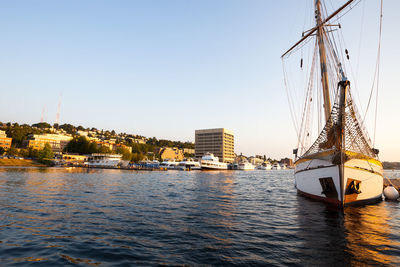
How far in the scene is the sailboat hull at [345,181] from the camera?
15.1 meters

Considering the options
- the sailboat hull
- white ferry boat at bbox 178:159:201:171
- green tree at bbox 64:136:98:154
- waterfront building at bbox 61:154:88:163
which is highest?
green tree at bbox 64:136:98:154

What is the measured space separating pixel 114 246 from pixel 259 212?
404 inches

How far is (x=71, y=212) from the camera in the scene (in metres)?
13.8

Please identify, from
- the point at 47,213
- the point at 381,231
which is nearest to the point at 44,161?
the point at 47,213

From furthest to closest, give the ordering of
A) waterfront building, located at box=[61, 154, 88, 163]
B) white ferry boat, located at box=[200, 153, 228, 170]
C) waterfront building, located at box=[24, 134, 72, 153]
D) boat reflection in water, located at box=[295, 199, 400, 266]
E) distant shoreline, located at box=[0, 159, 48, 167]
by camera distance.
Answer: waterfront building, located at box=[24, 134, 72, 153] < waterfront building, located at box=[61, 154, 88, 163] < white ferry boat, located at box=[200, 153, 228, 170] < distant shoreline, located at box=[0, 159, 48, 167] < boat reflection in water, located at box=[295, 199, 400, 266]

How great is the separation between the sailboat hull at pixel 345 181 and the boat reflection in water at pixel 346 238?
1162 millimetres

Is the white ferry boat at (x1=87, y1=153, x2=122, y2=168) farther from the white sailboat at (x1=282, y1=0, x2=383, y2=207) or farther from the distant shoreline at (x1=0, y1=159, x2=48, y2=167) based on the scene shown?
the white sailboat at (x1=282, y1=0, x2=383, y2=207)

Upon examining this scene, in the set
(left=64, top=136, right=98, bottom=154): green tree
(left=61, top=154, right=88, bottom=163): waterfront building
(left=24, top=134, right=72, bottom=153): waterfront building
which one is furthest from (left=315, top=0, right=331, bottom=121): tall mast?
(left=24, top=134, right=72, bottom=153): waterfront building

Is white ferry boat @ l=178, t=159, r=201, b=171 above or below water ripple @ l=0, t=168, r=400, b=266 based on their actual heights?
below

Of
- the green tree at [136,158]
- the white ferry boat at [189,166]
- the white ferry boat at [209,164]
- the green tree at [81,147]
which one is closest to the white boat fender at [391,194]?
the white ferry boat at [209,164]

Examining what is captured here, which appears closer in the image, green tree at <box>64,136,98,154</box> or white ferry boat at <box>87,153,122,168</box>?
white ferry boat at <box>87,153,122,168</box>

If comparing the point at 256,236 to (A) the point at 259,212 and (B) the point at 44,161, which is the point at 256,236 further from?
(B) the point at 44,161

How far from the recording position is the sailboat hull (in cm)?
1508

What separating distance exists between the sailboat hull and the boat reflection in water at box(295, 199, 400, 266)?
1.16m
